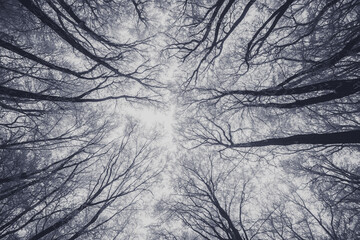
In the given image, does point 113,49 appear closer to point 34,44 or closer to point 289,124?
point 34,44

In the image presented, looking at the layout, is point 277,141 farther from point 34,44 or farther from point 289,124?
point 34,44

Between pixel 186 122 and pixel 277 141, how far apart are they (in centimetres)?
321

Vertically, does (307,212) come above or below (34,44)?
below

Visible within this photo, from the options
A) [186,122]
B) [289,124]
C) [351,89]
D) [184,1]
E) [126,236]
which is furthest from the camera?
[126,236]

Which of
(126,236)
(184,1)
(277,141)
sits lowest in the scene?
(126,236)

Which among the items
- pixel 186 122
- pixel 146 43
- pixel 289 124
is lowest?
pixel 289 124

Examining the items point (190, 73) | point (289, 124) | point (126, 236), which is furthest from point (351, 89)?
point (126, 236)

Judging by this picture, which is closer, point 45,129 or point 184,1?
point 184,1

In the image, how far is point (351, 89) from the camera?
2.97m

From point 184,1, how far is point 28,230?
1064cm

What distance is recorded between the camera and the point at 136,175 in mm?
5000

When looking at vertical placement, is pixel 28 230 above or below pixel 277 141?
below

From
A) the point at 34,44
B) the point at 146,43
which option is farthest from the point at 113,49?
the point at 34,44

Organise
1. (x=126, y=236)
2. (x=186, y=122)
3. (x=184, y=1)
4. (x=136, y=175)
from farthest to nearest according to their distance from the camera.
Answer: (x=126, y=236), (x=186, y=122), (x=136, y=175), (x=184, y=1)
